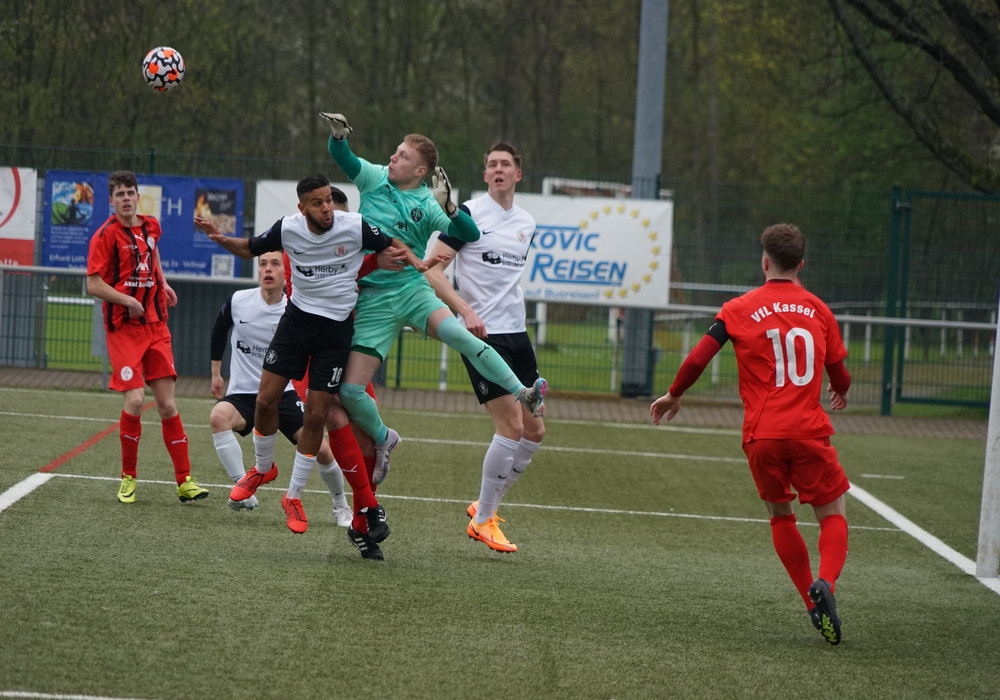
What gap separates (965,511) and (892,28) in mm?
7926

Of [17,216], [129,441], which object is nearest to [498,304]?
[129,441]

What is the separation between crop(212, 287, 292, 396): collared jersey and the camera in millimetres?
7910

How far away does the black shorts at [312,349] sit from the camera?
20.5 feet

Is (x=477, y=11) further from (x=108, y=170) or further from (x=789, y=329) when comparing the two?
(x=789, y=329)

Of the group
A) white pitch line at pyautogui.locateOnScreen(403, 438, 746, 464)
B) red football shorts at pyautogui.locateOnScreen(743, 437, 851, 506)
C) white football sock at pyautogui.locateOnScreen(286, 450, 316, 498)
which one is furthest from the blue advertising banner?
red football shorts at pyautogui.locateOnScreen(743, 437, 851, 506)

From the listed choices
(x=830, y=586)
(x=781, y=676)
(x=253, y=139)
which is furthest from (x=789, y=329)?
(x=253, y=139)

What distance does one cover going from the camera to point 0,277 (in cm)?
1330

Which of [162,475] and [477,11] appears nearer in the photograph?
[162,475]

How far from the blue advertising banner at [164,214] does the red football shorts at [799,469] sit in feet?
35.9

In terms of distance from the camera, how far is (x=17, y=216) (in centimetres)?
1522

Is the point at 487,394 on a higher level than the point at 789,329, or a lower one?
lower

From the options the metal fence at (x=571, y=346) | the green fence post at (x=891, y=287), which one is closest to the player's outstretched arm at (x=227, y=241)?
the metal fence at (x=571, y=346)

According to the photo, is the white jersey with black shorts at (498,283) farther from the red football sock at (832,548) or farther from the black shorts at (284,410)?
the red football sock at (832,548)

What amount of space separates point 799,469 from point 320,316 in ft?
8.24
